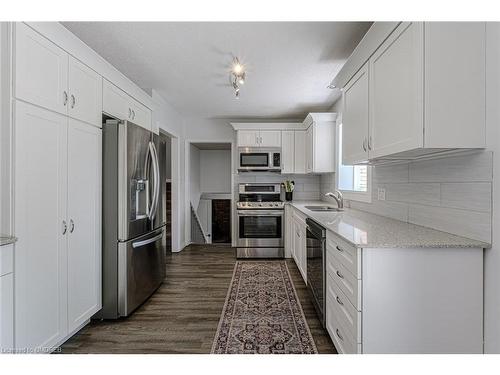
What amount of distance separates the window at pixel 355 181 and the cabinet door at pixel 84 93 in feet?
8.55

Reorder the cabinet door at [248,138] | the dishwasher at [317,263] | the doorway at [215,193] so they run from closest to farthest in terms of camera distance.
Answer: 1. the dishwasher at [317,263]
2. the cabinet door at [248,138]
3. the doorway at [215,193]

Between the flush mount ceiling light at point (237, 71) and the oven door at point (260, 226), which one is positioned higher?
the flush mount ceiling light at point (237, 71)

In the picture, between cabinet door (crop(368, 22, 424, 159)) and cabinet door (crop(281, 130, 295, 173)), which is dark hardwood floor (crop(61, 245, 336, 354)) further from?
cabinet door (crop(281, 130, 295, 173))

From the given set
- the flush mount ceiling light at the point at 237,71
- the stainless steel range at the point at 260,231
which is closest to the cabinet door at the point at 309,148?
the stainless steel range at the point at 260,231

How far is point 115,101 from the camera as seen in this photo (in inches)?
104

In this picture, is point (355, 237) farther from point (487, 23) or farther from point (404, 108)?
point (487, 23)

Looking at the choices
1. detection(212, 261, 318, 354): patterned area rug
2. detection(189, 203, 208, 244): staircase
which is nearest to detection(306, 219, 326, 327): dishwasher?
detection(212, 261, 318, 354): patterned area rug

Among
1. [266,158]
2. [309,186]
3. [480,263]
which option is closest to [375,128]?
[480,263]

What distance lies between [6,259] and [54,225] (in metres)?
0.40

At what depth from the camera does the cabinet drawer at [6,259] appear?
147 centimetres

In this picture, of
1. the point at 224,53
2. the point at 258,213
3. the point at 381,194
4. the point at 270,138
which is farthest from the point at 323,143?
the point at 224,53

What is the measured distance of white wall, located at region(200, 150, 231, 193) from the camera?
6.92 meters

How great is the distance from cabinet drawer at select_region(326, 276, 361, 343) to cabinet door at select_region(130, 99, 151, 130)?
2512mm

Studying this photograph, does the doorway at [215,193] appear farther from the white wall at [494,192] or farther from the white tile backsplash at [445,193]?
the white wall at [494,192]
